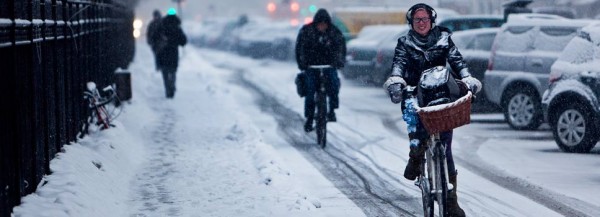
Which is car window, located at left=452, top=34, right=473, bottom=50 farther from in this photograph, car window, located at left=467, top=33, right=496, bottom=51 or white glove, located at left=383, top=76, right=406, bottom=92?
white glove, located at left=383, top=76, right=406, bottom=92

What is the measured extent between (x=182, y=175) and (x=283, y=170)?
104cm

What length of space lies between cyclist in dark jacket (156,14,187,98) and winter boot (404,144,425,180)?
12912mm

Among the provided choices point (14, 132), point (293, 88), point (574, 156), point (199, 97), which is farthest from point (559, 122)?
point (293, 88)

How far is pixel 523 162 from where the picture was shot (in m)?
11.9

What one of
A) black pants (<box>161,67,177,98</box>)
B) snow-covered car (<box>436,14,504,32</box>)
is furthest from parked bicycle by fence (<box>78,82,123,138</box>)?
snow-covered car (<box>436,14,504,32</box>)

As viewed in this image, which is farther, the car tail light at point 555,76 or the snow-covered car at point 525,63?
the snow-covered car at point 525,63

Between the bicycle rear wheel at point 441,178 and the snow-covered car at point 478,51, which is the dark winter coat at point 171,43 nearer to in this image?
the snow-covered car at point 478,51

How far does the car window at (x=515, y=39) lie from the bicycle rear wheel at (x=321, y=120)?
3848 mm

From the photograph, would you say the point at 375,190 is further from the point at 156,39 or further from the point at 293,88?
the point at 293,88

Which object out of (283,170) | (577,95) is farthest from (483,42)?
(283,170)

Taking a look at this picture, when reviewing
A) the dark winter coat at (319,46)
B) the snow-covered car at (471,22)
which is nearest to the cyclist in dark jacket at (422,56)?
the dark winter coat at (319,46)

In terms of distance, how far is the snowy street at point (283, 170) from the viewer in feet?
28.8

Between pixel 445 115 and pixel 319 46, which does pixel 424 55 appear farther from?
pixel 319 46

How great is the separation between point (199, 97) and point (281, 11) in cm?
7022
